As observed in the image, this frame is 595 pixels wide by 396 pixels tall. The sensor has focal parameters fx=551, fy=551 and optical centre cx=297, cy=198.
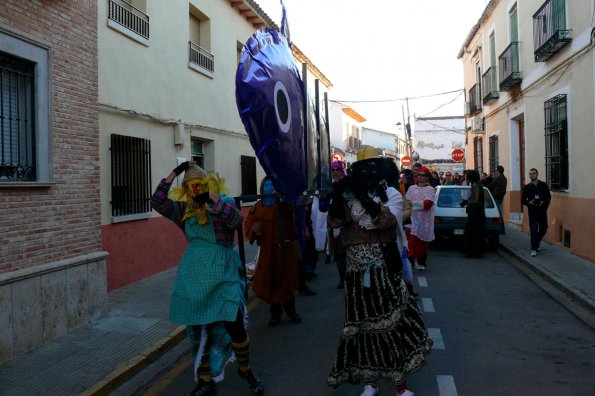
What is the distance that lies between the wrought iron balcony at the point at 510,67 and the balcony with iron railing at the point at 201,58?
27.3ft

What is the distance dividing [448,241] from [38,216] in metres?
10.1

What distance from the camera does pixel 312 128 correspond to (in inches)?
177

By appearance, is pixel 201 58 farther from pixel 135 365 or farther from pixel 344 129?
pixel 344 129

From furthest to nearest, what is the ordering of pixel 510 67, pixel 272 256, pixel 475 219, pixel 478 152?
pixel 478 152, pixel 510 67, pixel 475 219, pixel 272 256

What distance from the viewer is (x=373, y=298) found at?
3.99 metres

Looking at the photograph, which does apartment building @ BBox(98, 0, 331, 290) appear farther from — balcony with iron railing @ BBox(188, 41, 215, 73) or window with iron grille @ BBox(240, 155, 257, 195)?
window with iron grille @ BBox(240, 155, 257, 195)

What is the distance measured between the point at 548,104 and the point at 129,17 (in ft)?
30.5

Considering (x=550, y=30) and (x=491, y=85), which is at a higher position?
(x=491, y=85)

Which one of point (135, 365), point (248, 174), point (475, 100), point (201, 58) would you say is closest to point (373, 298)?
point (135, 365)

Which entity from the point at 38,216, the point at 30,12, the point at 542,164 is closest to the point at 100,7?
the point at 30,12

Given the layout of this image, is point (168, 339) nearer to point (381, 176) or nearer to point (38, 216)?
point (38, 216)

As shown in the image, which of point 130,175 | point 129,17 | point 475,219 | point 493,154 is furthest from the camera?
point 493,154

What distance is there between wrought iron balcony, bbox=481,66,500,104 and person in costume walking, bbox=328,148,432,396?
15.9 metres

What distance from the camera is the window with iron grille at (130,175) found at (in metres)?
8.53
